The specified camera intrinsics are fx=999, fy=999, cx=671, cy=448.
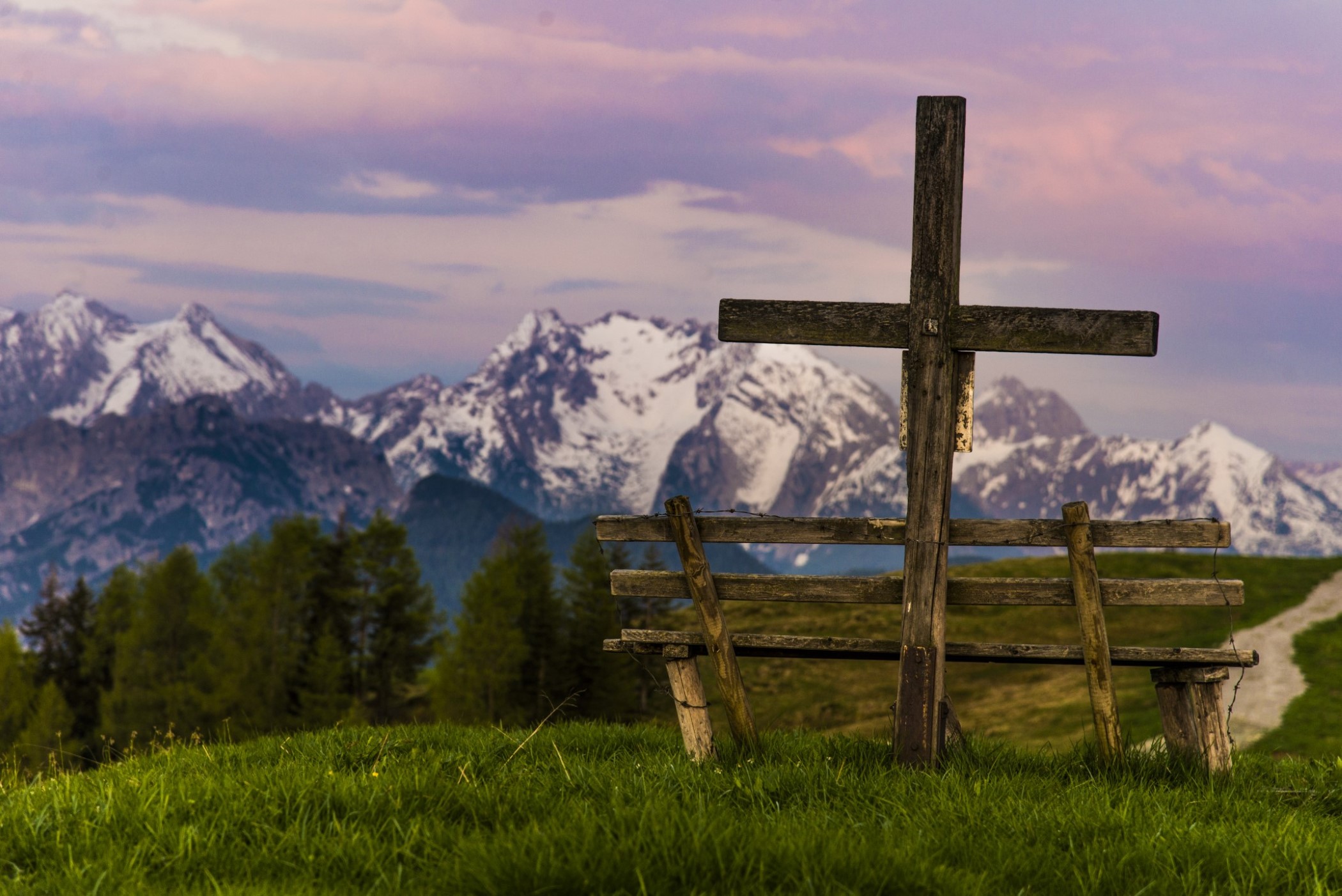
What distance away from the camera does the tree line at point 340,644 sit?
73.4 meters

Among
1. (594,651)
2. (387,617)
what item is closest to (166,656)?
(387,617)

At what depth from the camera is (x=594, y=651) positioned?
7519cm

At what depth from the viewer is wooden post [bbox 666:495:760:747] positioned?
9.47 meters

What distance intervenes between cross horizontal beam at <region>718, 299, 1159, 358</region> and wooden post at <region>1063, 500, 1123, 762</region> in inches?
61.8

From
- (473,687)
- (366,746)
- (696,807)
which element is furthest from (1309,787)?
(473,687)

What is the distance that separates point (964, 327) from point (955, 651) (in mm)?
3165

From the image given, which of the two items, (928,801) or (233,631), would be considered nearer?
(928,801)

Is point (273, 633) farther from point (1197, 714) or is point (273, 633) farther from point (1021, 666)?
point (1197, 714)

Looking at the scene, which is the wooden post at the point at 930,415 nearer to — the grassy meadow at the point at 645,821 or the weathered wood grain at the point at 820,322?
the weathered wood grain at the point at 820,322

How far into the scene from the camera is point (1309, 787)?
9.51 meters

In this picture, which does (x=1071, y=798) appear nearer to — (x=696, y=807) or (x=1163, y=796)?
(x=1163, y=796)

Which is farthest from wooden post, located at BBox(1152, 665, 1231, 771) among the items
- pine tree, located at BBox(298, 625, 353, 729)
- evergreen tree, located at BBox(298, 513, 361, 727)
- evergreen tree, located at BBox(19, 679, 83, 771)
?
evergreen tree, located at BBox(19, 679, 83, 771)

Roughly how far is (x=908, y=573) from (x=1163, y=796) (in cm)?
270

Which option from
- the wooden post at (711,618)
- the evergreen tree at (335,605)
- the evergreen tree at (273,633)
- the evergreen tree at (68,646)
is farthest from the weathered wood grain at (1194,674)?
the evergreen tree at (68,646)
